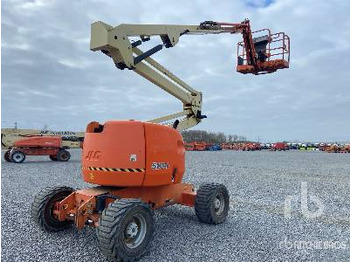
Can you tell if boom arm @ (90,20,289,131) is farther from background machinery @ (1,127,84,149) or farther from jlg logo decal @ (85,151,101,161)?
background machinery @ (1,127,84,149)

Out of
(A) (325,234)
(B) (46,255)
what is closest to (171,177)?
(B) (46,255)

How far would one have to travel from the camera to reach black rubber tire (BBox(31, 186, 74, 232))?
521 cm

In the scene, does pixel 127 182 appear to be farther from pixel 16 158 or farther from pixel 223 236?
pixel 16 158

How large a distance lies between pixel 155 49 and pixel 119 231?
410 centimetres

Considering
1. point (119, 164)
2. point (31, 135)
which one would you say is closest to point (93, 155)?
point (119, 164)

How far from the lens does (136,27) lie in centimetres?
634

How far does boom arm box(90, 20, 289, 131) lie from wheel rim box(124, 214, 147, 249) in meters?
2.97

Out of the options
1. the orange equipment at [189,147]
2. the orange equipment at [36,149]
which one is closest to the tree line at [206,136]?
the orange equipment at [189,147]

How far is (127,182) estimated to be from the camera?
203 inches

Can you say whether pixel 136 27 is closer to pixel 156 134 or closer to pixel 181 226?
pixel 156 134

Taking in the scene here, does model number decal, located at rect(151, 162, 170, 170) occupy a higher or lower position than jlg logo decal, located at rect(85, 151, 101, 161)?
lower

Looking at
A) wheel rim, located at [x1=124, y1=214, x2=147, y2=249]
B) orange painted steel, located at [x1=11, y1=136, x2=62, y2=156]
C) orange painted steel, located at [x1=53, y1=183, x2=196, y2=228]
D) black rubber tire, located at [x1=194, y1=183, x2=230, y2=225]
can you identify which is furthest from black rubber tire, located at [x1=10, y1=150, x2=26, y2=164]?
wheel rim, located at [x1=124, y1=214, x2=147, y2=249]

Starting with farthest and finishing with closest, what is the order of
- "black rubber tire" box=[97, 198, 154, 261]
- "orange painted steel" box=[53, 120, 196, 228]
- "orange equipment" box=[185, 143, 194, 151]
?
"orange equipment" box=[185, 143, 194, 151] < "orange painted steel" box=[53, 120, 196, 228] < "black rubber tire" box=[97, 198, 154, 261]

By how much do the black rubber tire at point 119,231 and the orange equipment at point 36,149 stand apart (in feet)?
55.2
